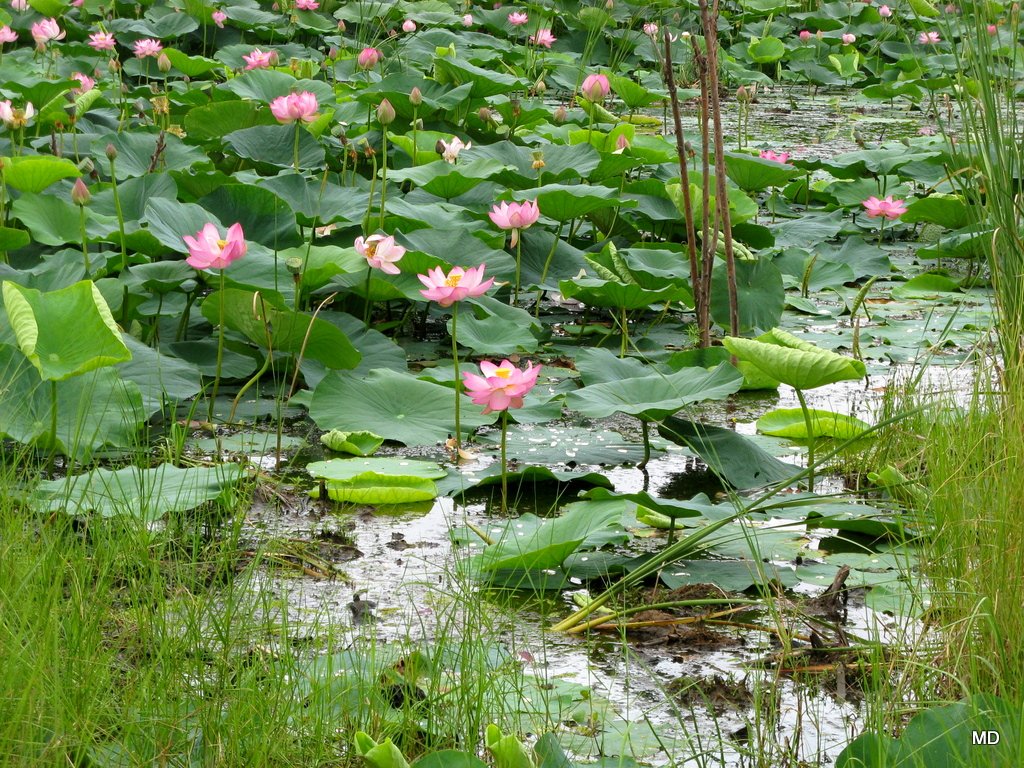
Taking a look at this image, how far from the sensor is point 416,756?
1438 millimetres

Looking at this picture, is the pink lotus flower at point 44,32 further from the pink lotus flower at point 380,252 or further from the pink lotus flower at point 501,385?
the pink lotus flower at point 501,385

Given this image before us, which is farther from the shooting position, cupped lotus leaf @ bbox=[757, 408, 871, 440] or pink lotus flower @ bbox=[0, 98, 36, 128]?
pink lotus flower @ bbox=[0, 98, 36, 128]

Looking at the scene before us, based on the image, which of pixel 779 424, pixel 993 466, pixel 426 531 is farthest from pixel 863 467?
pixel 426 531

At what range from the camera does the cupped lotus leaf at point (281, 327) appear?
2607mm

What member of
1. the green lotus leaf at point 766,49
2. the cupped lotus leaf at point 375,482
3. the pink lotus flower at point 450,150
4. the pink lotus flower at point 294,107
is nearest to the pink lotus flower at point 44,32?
the pink lotus flower at point 294,107

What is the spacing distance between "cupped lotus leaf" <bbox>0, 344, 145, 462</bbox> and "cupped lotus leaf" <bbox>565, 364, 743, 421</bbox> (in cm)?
82

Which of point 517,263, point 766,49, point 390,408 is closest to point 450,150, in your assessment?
point 517,263

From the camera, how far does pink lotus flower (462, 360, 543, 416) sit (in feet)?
6.83

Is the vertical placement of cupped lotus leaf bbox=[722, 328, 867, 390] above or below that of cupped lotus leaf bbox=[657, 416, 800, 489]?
above

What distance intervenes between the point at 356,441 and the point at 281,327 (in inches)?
14.1

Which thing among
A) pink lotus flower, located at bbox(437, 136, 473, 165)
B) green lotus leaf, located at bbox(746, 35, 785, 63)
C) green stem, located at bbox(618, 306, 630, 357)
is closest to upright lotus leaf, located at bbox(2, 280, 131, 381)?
green stem, located at bbox(618, 306, 630, 357)

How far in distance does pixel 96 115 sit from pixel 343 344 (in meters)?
2.45

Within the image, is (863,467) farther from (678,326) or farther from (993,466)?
(678,326)

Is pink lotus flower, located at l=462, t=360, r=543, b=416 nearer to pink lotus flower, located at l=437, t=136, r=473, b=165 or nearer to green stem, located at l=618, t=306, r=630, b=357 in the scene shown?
green stem, located at l=618, t=306, r=630, b=357
